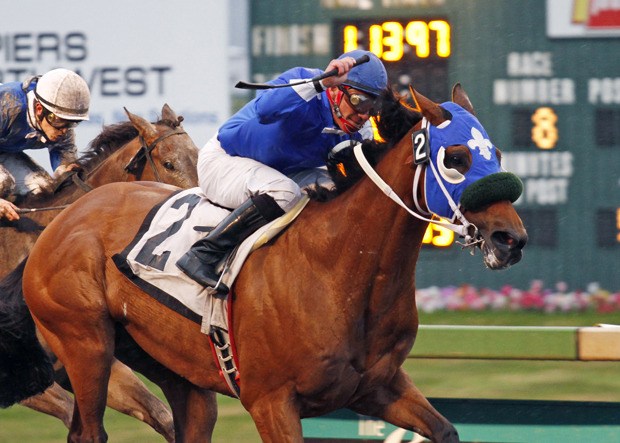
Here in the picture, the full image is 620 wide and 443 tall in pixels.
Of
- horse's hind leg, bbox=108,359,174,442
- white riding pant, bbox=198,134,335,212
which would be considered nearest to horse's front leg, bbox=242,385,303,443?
white riding pant, bbox=198,134,335,212

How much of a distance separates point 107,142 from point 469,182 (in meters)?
2.59

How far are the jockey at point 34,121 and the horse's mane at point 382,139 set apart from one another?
1.77m

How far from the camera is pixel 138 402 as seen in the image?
4824 mm

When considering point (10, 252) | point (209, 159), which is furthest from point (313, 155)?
point (10, 252)

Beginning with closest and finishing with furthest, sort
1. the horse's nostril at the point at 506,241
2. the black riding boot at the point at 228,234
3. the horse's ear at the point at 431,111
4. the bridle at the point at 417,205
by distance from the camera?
the horse's nostril at the point at 506,241, the bridle at the point at 417,205, the horse's ear at the point at 431,111, the black riding boot at the point at 228,234

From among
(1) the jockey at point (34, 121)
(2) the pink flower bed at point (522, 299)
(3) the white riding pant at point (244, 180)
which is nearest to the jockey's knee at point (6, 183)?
(1) the jockey at point (34, 121)

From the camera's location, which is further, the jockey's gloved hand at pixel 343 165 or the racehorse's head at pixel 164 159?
the racehorse's head at pixel 164 159

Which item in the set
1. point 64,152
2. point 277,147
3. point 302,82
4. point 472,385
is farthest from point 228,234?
point 472,385

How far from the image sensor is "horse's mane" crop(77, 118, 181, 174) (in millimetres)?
5594

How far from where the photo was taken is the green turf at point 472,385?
233 inches

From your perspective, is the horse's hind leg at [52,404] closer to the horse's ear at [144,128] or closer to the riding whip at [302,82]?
the horse's ear at [144,128]

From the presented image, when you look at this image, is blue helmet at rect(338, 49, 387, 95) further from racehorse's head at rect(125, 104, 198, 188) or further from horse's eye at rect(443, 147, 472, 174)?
racehorse's head at rect(125, 104, 198, 188)

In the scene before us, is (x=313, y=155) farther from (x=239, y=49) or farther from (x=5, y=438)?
(x=239, y=49)

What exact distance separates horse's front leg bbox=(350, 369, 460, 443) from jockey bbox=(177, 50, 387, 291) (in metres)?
0.58
